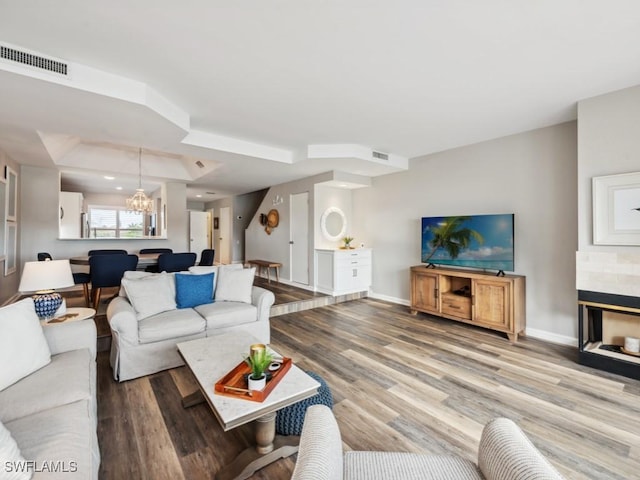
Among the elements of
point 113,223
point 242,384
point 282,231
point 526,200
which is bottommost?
point 242,384

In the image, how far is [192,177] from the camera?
21.1 ft

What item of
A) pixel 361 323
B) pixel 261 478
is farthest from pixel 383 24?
pixel 361 323

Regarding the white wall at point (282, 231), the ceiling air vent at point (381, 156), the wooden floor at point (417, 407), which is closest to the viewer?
the wooden floor at point (417, 407)

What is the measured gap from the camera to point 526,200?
3670 mm

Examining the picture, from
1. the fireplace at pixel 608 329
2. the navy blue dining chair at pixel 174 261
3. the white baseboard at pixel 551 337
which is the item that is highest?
the navy blue dining chair at pixel 174 261

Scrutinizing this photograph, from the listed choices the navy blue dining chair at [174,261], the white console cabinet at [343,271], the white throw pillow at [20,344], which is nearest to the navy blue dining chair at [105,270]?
the navy blue dining chair at [174,261]

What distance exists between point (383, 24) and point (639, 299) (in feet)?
10.1

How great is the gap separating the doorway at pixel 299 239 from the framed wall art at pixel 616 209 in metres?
4.15

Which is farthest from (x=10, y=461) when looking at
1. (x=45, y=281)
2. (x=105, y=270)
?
(x=105, y=270)

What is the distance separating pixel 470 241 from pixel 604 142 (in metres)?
1.68

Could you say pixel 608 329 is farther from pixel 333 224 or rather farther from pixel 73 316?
pixel 73 316

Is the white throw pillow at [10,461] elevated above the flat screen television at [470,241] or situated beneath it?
situated beneath

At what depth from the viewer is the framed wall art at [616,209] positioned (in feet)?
8.46

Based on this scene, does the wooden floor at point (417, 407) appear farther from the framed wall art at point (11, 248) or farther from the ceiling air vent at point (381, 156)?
the framed wall art at point (11, 248)
